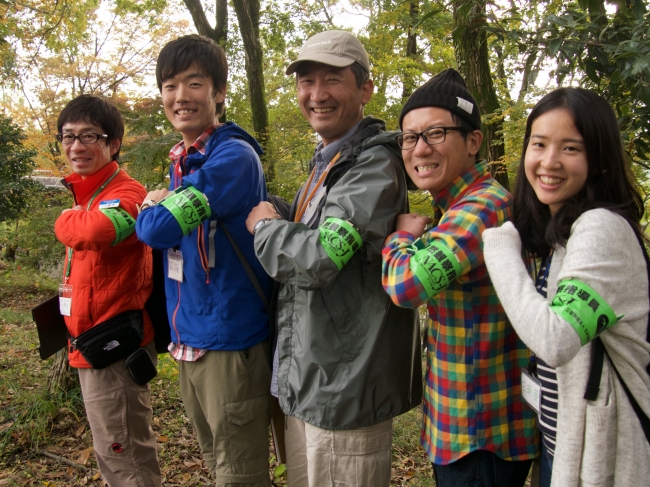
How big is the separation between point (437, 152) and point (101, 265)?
73.7 inches

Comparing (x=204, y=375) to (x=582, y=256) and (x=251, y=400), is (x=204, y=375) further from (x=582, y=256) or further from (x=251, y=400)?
(x=582, y=256)

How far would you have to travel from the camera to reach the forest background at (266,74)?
2.33 m

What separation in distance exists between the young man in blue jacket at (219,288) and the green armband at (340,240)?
605 millimetres

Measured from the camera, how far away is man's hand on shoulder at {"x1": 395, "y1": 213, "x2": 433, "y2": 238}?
1844 millimetres

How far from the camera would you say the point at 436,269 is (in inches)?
63.5

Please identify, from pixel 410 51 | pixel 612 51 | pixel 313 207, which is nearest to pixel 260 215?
pixel 313 207

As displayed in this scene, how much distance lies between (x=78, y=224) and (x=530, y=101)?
4189 millimetres

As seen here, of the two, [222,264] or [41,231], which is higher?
[222,264]

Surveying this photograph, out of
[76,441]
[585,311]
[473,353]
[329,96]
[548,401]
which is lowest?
[76,441]

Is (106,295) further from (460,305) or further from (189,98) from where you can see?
(460,305)

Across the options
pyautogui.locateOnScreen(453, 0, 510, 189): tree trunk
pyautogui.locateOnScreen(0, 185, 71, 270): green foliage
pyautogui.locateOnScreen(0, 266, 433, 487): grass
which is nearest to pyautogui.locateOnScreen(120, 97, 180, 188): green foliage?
pyautogui.locateOnScreen(0, 185, 71, 270): green foliage

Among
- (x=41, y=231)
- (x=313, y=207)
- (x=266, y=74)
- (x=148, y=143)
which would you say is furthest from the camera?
(x=266, y=74)

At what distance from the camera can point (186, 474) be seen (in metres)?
3.68

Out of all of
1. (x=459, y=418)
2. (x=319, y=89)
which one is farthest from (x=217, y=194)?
(x=459, y=418)
